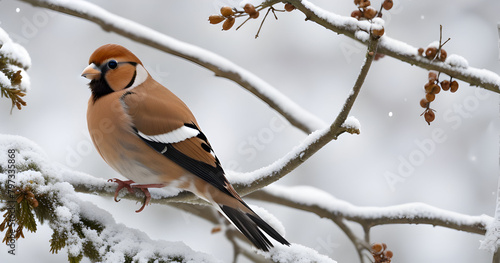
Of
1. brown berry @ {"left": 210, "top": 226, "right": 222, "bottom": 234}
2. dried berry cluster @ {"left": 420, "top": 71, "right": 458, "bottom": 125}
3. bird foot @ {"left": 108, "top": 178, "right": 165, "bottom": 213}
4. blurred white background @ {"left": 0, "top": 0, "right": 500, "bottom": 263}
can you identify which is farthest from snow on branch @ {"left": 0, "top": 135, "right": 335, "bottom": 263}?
blurred white background @ {"left": 0, "top": 0, "right": 500, "bottom": 263}

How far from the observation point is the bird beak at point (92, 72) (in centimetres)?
165

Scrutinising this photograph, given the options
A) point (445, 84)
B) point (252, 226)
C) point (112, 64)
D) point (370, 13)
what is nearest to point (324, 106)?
point (445, 84)

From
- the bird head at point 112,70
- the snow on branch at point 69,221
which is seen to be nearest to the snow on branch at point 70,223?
the snow on branch at point 69,221

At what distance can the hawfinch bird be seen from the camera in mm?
1713

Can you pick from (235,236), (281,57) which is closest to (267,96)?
(235,236)

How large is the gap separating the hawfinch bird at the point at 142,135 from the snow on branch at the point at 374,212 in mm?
742

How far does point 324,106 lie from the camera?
429 cm

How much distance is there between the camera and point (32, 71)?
4016 mm

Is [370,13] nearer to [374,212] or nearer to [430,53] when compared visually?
[430,53]

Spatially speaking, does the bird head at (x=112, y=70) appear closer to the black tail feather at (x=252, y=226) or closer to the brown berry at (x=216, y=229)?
the black tail feather at (x=252, y=226)

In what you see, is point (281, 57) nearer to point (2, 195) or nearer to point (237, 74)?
point (237, 74)

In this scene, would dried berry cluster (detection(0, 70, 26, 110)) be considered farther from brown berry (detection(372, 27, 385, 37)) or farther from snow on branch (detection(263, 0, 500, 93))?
brown berry (detection(372, 27, 385, 37))

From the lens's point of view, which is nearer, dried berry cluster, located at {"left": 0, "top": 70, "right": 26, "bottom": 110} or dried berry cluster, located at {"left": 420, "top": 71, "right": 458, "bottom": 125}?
dried berry cluster, located at {"left": 0, "top": 70, "right": 26, "bottom": 110}

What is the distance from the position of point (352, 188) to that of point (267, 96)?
1.97 metres
